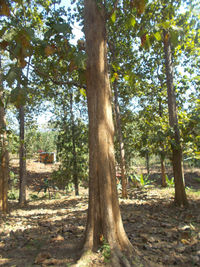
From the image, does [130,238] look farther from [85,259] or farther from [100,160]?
[100,160]

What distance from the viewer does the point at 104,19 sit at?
13.0 ft

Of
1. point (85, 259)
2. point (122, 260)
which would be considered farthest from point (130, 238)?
point (85, 259)

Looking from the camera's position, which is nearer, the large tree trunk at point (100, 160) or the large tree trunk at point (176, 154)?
the large tree trunk at point (100, 160)

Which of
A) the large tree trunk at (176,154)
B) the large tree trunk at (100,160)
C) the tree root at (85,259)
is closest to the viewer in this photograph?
the tree root at (85,259)

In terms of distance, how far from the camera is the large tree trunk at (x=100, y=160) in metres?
3.37

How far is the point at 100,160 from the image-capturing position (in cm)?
348

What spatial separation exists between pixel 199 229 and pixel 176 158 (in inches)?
102

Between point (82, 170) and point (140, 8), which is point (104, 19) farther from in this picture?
point (82, 170)

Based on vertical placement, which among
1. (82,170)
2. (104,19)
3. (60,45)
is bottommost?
(82,170)

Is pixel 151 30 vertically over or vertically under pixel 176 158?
over

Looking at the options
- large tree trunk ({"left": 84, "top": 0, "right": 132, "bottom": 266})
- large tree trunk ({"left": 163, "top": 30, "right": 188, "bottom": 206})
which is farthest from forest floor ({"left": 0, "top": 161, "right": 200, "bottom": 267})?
large tree trunk ({"left": 163, "top": 30, "right": 188, "bottom": 206})

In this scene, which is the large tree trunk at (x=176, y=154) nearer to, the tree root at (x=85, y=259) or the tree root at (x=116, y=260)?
the tree root at (x=116, y=260)

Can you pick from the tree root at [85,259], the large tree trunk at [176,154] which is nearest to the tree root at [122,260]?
the tree root at [85,259]

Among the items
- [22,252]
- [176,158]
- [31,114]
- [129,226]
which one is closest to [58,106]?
[31,114]
